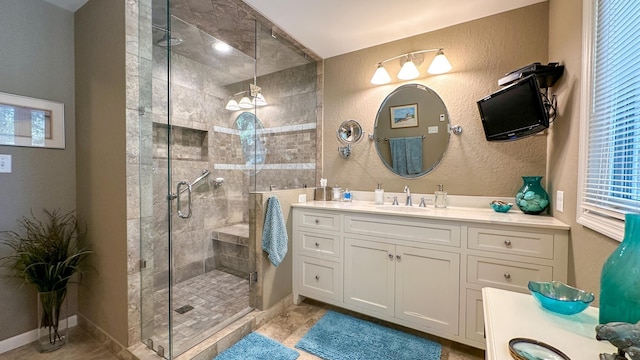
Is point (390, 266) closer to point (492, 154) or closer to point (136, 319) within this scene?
point (492, 154)

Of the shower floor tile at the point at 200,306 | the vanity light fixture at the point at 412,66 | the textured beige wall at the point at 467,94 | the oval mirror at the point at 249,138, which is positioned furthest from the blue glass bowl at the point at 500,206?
the oval mirror at the point at 249,138

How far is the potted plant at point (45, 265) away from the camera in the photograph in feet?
5.68

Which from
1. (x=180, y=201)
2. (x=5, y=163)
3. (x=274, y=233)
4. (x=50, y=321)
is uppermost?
(x=5, y=163)

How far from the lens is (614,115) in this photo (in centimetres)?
104

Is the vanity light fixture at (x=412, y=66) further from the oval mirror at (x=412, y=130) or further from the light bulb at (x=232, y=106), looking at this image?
the light bulb at (x=232, y=106)

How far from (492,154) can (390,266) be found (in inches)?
49.7

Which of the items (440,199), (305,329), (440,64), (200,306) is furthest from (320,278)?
(440,64)

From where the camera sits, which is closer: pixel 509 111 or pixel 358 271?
pixel 509 111

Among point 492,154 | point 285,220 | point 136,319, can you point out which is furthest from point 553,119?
point 136,319

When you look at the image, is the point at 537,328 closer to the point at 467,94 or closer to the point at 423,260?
the point at 423,260

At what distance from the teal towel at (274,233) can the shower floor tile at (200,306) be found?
0.41 metres

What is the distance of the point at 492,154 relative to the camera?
212 cm

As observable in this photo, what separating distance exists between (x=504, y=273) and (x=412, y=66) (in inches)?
71.3

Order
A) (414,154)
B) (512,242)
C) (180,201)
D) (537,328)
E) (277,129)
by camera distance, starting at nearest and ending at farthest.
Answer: (537,328) → (512,242) → (414,154) → (180,201) → (277,129)
